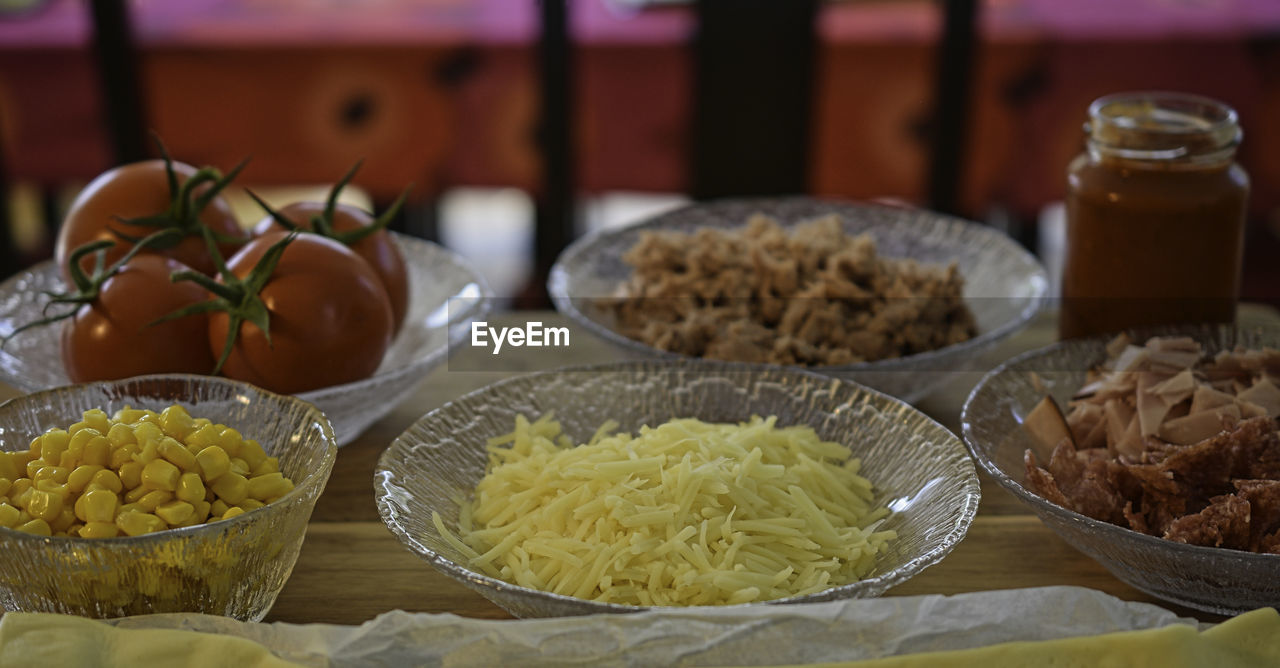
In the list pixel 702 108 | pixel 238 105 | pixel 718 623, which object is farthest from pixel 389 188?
pixel 718 623

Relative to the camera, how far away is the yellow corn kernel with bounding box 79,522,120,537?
3.08 feet

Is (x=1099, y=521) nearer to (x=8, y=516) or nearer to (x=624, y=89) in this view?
(x=8, y=516)

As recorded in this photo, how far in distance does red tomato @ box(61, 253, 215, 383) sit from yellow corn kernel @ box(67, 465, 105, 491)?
0.32m

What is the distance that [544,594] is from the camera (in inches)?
36.1

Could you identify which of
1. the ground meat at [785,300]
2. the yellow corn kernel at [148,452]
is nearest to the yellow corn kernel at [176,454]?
the yellow corn kernel at [148,452]

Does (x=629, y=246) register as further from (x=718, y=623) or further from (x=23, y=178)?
(x=23, y=178)

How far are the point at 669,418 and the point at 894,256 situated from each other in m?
0.57

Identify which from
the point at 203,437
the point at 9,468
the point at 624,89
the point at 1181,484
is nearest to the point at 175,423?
the point at 203,437

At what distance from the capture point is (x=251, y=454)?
1.06 meters

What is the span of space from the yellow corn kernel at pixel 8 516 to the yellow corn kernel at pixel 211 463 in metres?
0.14

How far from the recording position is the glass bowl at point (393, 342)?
1.28m

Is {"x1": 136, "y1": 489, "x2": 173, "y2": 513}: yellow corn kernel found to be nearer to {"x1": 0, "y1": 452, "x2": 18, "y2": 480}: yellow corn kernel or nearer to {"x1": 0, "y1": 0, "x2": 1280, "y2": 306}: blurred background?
{"x1": 0, "y1": 452, "x2": 18, "y2": 480}: yellow corn kernel

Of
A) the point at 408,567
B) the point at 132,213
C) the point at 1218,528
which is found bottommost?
the point at 408,567

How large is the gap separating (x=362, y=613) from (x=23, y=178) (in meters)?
2.71
